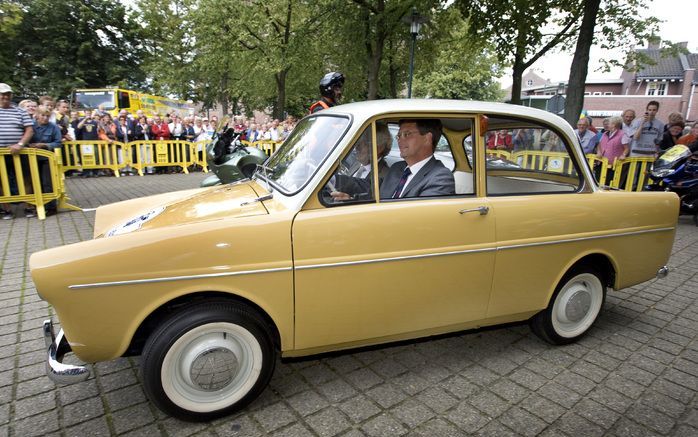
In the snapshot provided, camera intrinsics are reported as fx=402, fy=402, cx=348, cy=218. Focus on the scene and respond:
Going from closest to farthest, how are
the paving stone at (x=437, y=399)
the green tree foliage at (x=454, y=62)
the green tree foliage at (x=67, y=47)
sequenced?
the paving stone at (x=437, y=399) < the green tree foliage at (x=454, y=62) < the green tree foliage at (x=67, y=47)

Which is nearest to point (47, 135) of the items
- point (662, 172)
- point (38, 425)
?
point (38, 425)

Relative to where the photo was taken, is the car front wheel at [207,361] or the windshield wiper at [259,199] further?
the windshield wiper at [259,199]

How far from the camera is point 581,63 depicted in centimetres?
877

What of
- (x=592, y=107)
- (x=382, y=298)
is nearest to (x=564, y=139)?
(x=382, y=298)

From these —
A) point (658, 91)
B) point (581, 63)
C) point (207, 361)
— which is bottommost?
point (207, 361)

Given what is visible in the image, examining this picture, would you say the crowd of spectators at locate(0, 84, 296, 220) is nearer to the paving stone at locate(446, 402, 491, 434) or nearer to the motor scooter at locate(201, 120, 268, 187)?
the motor scooter at locate(201, 120, 268, 187)

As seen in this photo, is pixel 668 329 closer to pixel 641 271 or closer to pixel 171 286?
pixel 641 271

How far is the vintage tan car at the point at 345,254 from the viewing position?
7.11 ft

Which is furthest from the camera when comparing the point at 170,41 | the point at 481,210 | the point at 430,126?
the point at 170,41

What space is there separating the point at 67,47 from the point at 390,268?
39.1 metres

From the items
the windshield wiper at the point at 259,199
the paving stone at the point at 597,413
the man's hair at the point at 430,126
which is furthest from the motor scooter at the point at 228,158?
the paving stone at the point at 597,413

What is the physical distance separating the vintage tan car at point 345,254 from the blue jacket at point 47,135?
6.28 meters

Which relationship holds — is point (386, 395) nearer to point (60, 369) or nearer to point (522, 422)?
point (522, 422)

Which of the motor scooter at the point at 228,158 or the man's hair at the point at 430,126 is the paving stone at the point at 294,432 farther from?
the motor scooter at the point at 228,158
